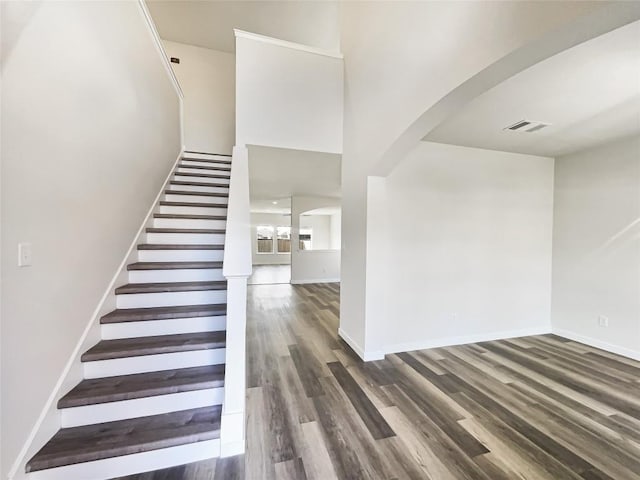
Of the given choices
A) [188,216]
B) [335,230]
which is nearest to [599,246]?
[188,216]

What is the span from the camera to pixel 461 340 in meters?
3.46

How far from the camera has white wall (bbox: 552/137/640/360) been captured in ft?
10.2

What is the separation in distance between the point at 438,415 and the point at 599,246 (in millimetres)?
3238

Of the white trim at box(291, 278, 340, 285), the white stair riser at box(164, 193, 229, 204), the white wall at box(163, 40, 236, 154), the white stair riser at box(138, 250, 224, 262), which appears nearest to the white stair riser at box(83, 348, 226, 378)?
the white stair riser at box(138, 250, 224, 262)

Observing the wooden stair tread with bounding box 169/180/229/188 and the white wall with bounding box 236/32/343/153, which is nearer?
the white wall with bounding box 236/32/343/153

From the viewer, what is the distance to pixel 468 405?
2186 mm

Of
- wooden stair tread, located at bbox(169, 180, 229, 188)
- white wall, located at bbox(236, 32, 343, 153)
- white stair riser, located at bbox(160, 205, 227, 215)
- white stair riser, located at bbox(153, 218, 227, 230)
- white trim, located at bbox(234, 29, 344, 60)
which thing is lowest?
white stair riser, located at bbox(153, 218, 227, 230)

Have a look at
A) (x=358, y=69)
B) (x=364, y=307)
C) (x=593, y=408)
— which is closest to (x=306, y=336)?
(x=364, y=307)

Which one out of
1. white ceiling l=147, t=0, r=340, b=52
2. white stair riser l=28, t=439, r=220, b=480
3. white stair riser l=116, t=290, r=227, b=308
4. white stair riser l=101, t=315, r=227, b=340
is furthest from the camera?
white ceiling l=147, t=0, r=340, b=52

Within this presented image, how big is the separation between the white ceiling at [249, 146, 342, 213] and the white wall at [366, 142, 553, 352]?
4.03 ft

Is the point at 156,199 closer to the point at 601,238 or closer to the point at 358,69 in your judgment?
the point at 358,69

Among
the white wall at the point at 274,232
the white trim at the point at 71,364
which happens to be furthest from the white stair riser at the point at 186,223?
the white wall at the point at 274,232

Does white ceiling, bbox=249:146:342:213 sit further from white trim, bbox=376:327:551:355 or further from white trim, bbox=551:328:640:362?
white trim, bbox=551:328:640:362

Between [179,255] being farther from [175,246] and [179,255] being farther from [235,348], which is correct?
[235,348]
